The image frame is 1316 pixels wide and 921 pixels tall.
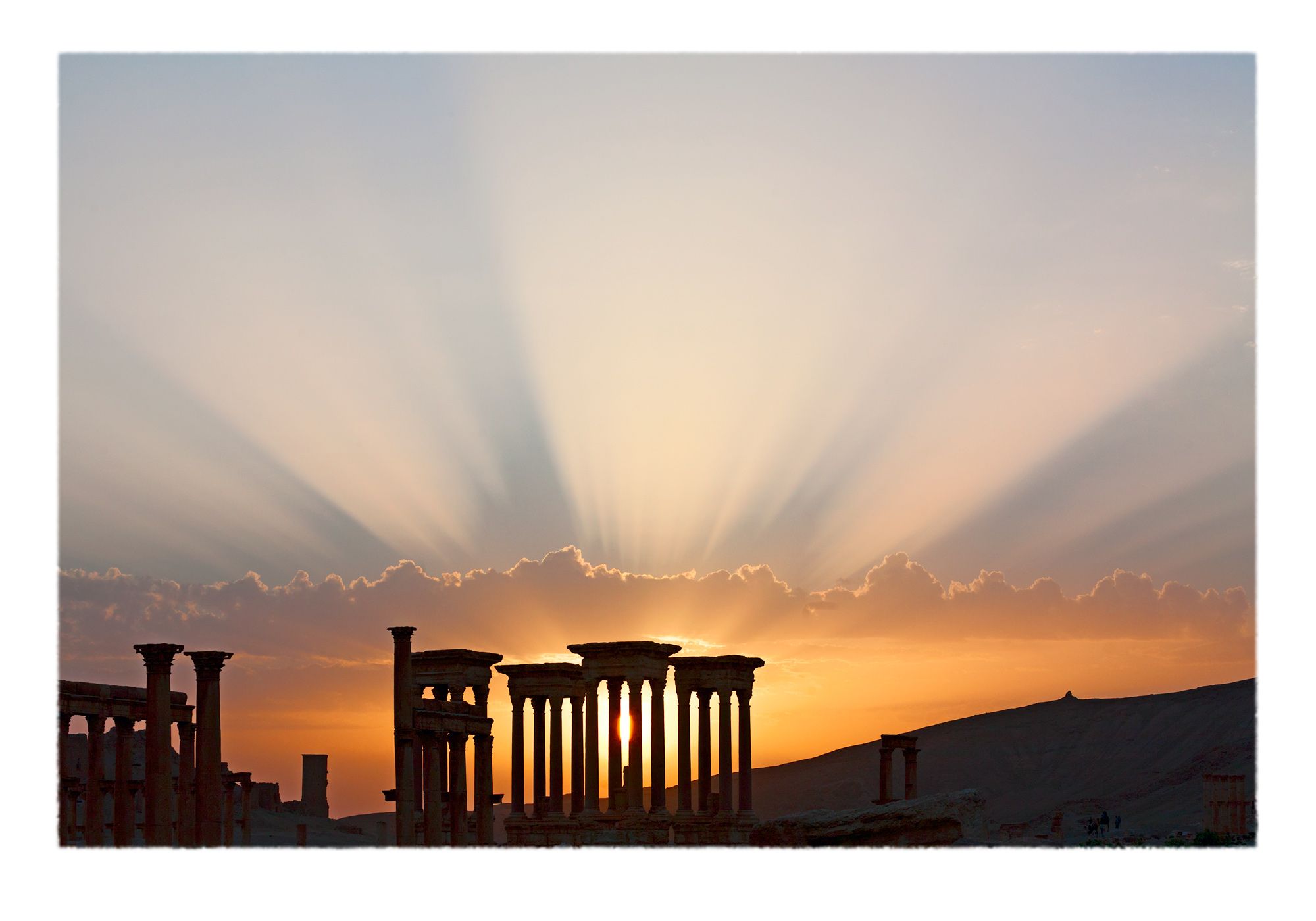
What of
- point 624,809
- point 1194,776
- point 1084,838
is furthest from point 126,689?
point 1194,776

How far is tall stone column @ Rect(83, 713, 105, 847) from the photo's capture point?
3906 cm

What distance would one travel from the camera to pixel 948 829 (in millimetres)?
52750

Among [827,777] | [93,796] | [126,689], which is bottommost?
[827,777]

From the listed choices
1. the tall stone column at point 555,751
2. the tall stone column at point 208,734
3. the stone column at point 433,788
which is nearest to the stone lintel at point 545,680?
the tall stone column at point 555,751

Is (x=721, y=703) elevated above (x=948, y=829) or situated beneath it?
elevated above

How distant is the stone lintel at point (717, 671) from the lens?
6050 cm

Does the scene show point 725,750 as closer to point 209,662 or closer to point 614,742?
point 614,742

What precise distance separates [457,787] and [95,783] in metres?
12.3

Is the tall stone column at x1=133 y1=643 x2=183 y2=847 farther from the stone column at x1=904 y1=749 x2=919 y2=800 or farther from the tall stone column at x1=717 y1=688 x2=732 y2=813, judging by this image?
the stone column at x1=904 y1=749 x2=919 y2=800

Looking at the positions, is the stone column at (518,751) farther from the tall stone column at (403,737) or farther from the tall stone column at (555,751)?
the tall stone column at (403,737)

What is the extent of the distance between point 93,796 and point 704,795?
27282 mm

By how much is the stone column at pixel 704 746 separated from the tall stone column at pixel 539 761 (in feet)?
19.5

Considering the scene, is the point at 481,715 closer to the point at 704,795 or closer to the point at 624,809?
the point at 624,809

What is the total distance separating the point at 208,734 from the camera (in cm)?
4219
